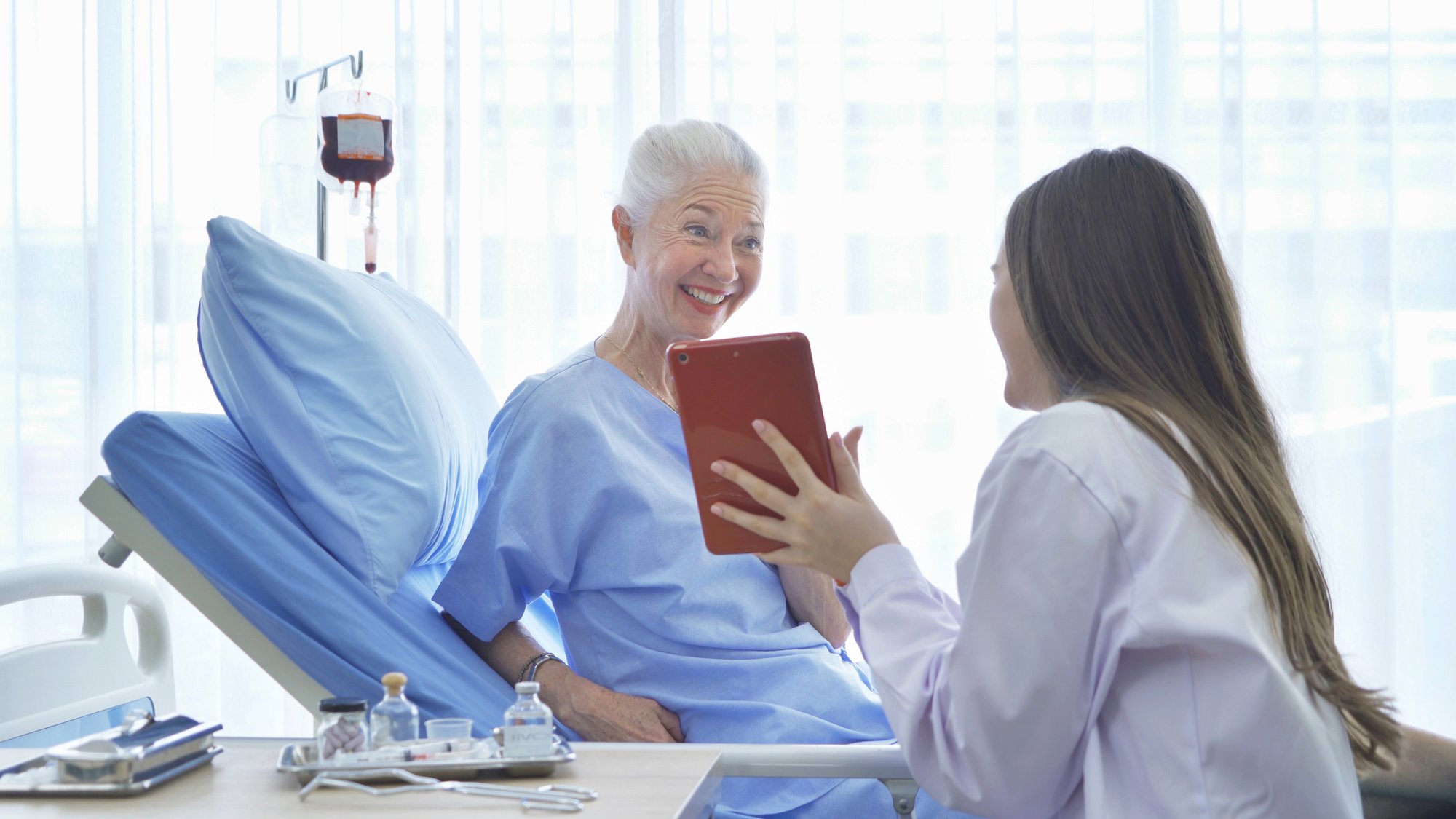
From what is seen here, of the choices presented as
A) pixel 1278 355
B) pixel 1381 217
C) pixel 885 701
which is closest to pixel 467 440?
pixel 885 701

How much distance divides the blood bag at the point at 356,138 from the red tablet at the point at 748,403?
1006mm

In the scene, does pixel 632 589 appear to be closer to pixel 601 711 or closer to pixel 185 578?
pixel 601 711

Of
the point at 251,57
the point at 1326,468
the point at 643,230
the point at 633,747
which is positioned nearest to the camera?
the point at 633,747

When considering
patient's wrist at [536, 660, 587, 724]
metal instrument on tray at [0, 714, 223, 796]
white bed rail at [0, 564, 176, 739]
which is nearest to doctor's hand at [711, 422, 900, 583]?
patient's wrist at [536, 660, 587, 724]

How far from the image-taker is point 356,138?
6.45 feet

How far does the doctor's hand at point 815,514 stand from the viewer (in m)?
1.06

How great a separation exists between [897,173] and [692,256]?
130 cm

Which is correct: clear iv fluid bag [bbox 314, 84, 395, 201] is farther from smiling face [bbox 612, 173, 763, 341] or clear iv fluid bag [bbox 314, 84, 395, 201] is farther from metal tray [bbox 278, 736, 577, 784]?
metal tray [bbox 278, 736, 577, 784]

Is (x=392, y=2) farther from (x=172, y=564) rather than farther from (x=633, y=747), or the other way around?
(x=633, y=747)

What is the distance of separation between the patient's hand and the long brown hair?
664 millimetres

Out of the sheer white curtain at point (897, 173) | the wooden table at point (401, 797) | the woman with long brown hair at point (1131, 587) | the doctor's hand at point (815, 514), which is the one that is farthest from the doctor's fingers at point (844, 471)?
the sheer white curtain at point (897, 173)

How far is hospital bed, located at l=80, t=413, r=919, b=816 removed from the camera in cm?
122

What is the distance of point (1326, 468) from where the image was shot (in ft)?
9.09

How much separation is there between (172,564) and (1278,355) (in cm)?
246
